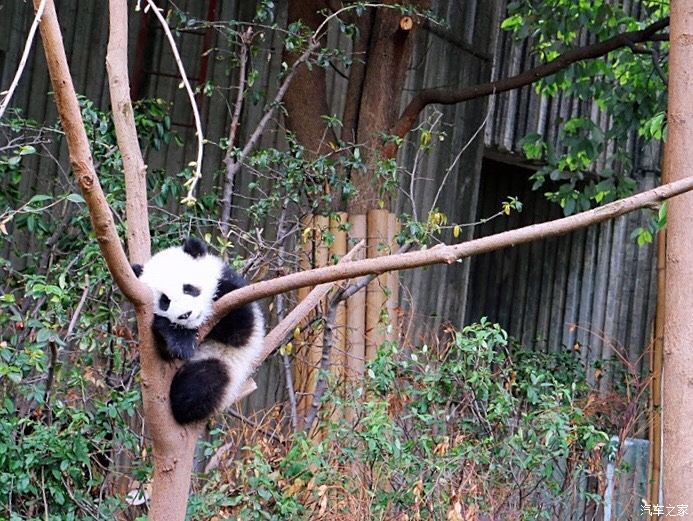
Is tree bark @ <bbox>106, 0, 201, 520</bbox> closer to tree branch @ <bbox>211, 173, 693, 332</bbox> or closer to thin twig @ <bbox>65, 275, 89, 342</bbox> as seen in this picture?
tree branch @ <bbox>211, 173, 693, 332</bbox>

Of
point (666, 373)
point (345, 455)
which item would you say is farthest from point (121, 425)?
point (666, 373)

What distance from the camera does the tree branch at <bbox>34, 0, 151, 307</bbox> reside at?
8.07ft

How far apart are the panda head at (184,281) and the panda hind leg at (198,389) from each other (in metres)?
0.17

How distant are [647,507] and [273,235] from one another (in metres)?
3.13

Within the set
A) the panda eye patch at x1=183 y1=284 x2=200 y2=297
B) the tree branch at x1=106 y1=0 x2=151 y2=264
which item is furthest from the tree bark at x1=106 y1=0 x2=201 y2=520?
the panda eye patch at x1=183 y1=284 x2=200 y2=297

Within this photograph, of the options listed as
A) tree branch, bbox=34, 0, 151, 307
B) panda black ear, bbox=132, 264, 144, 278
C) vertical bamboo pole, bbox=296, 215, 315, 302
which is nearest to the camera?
tree branch, bbox=34, 0, 151, 307

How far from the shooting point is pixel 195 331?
3334mm

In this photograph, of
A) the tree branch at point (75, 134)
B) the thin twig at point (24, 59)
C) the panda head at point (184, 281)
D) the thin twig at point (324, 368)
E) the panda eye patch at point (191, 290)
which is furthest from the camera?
the thin twig at point (324, 368)

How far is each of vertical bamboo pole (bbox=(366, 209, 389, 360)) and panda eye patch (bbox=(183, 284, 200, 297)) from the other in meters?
2.59

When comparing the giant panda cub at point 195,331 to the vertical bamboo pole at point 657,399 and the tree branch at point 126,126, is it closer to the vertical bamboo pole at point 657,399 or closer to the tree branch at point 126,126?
the tree branch at point 126,126

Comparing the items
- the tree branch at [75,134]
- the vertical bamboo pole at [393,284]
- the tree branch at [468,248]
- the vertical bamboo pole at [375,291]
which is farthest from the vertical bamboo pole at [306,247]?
the tree branch at [75,134]

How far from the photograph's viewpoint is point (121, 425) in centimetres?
471

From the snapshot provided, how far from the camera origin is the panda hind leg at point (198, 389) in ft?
10.2

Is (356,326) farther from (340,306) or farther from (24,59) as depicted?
(24,59)
